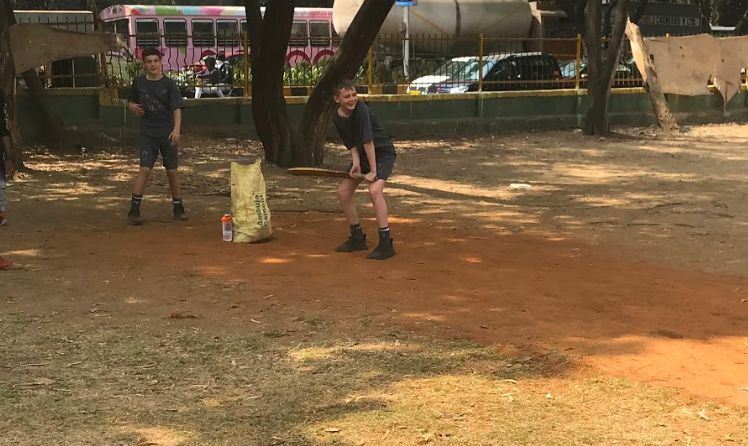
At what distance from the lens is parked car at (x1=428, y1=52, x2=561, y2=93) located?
1969 cm

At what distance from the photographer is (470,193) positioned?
37.2 feet

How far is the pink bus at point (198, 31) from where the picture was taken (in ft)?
55.5

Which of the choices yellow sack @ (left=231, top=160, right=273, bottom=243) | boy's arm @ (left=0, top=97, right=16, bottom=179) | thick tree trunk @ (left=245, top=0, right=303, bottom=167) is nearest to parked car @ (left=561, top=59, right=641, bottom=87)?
thick tree trunk @ (left=245, top=0, right=303, bottom=167)

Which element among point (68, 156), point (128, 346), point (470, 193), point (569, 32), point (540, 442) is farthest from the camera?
point (569, 32)

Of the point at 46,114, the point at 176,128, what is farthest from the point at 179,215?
the point at 46,114

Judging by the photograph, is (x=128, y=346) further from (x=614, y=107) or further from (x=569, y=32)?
(x=569, y=32)

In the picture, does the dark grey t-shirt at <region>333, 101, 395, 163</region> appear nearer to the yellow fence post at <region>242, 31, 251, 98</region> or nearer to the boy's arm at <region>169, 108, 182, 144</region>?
the boy's arm at <region>169, 108, 182, 144</region>

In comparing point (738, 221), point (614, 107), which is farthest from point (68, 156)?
point (614, 107)

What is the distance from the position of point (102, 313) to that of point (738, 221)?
257 inches

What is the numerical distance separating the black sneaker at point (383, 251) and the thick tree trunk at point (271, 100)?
6.35m

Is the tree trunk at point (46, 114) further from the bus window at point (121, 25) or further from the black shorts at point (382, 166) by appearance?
the bus window at point (121, 25)

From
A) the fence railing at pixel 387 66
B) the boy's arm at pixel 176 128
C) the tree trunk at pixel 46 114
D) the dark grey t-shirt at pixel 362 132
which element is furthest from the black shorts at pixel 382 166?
the tree trunk at pixel 46 114

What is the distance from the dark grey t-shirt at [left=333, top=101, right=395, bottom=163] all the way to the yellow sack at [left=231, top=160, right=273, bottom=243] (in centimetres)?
112

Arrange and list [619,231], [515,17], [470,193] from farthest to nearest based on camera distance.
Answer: [515,17] < [470,193] < [619,231]
